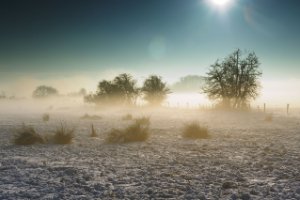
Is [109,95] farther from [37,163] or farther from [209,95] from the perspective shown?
[37,163]

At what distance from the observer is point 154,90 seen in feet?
217

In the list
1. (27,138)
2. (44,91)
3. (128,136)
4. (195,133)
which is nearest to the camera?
(27,138)

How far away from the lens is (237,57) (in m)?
51.6

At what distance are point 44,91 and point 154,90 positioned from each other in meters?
81.8

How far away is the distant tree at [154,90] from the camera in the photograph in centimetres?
6619

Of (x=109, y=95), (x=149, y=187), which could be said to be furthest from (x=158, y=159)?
(x=109, y=95)

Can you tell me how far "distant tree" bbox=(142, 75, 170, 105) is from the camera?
66.2 meters

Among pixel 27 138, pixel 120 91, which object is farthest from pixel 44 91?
pixel 27 138

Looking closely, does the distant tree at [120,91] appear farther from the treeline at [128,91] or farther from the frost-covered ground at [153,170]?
the frost-covered ground at [153,170]

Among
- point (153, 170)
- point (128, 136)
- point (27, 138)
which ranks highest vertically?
point (128, 136)

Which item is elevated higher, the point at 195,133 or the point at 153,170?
the point at 195,133

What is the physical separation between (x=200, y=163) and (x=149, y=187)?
9.97ft

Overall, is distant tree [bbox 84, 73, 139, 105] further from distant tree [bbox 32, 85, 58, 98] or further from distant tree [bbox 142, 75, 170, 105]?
distant tree [bbox 32, 85, 58, 98]

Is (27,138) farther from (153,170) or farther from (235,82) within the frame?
(235,82)
